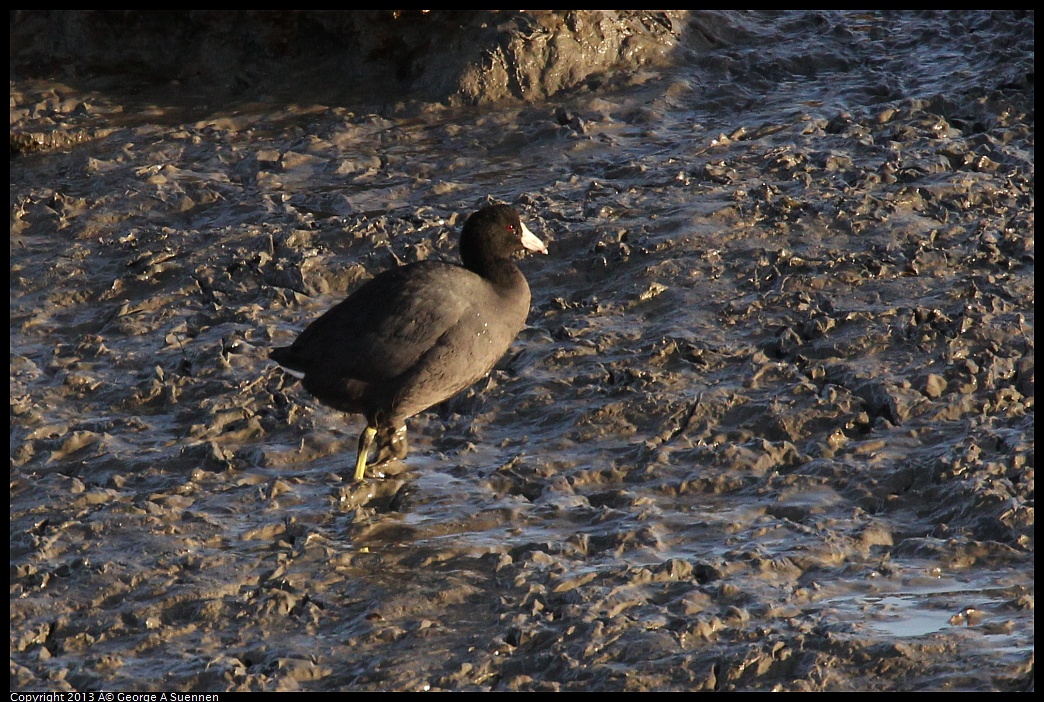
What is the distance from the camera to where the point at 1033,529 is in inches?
196

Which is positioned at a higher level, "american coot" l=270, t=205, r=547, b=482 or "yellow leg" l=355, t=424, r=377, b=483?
"american coot" l=270, t=205, r=547, b=482

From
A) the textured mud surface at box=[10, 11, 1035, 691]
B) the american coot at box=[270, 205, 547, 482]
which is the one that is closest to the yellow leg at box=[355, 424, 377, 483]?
the american coot at box=[270, 205, 547, 482]

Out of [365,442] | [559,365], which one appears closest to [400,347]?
[365,442]

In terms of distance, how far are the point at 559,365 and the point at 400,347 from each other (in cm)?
107

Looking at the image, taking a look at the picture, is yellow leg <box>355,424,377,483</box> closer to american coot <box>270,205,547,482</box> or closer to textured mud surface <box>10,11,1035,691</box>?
american coot <box>270,205,547,482</box>

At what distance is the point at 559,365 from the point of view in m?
6.60

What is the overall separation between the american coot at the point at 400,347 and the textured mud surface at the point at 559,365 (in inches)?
12.4

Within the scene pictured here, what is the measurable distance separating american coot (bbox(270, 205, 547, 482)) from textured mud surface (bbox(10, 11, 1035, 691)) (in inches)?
12.4

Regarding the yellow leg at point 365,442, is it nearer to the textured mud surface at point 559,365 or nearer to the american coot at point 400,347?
the american coot at point 400,347

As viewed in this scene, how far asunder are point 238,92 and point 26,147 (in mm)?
1528

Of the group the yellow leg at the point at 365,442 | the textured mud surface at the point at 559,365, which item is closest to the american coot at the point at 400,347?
the yellow leg at the point at 365,442

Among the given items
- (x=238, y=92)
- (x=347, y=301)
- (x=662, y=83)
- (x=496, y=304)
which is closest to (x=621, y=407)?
(x=496, y=304)

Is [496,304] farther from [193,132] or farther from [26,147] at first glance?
[26,147]

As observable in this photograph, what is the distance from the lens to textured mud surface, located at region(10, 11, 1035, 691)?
4.58m
